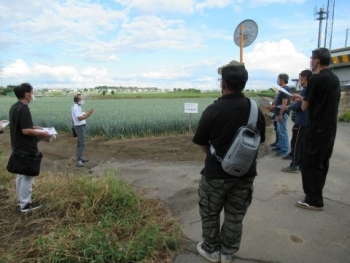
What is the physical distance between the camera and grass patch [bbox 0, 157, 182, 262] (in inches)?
114

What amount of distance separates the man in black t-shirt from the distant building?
12453mm

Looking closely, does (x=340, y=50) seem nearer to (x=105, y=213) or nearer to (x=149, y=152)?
(x=149, y=152)

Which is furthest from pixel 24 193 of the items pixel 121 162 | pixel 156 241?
pixel 121 162

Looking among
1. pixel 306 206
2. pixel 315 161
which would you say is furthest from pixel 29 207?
pixel 315 161

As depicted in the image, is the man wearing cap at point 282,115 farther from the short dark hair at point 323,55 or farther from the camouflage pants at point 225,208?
the camouflage pants at point 225,208

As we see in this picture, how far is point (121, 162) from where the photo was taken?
7211mm

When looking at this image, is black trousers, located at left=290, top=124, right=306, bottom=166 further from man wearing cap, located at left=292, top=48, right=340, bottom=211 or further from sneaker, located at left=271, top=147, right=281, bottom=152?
sneaker, located at left=271, top=147, right=281, bottom=152

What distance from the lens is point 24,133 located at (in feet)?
12.9

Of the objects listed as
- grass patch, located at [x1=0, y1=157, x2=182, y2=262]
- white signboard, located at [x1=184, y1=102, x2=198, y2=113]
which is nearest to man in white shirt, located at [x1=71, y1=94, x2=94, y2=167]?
grass patch, located at [x1=0, y1=157, x2=182, y2=262]

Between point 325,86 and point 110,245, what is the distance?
303cm

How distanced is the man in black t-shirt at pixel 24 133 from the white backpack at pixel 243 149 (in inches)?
104

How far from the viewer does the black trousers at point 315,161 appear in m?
3.81

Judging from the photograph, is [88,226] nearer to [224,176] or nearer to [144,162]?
[224,176]

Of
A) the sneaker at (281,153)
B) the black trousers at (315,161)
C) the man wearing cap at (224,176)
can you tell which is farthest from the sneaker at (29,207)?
the sneaker at (281,153)
